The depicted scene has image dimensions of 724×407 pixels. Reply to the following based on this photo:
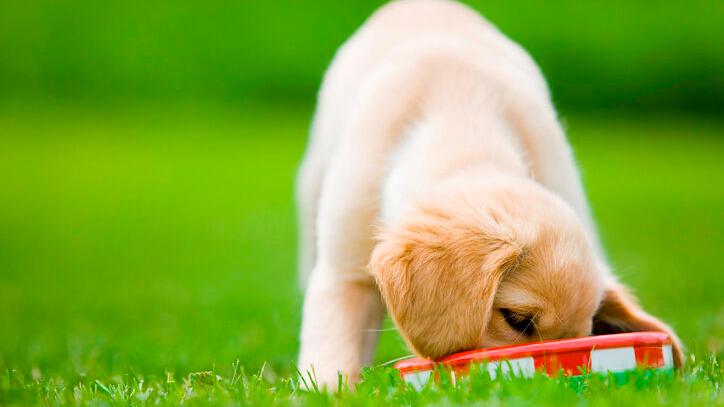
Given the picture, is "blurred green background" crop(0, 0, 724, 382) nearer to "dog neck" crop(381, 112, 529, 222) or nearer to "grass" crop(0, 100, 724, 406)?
"grass" crop(0, 100, 724, 406)

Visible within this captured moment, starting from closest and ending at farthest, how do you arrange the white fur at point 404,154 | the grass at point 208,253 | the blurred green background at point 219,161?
the grass at point 208,253, the white fur at point 404,154, the blurred green background at point 219,161

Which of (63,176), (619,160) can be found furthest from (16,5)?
(619,160)

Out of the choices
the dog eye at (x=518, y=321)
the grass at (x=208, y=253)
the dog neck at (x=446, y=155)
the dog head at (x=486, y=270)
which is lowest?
the grass at (x=208, y=253)

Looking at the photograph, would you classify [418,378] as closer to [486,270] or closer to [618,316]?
[486,270]

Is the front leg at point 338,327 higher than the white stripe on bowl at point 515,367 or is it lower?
lower

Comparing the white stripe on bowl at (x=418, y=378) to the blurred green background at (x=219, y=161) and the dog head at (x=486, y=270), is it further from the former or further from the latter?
the blurred green background at (x=219, y=161)

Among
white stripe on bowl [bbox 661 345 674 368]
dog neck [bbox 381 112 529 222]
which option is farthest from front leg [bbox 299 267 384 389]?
white stripe on bowl [bbox 661 345 674 368]

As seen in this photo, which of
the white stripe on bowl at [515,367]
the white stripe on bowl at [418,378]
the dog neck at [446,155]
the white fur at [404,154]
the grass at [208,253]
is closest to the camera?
the white stripe on bowl at [515,367]

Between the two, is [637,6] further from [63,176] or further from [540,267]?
[540,267]

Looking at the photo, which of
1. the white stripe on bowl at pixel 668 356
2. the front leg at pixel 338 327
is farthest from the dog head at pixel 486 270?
the front leg at pixel 338 327

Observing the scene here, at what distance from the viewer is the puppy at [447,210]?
2.54 metres

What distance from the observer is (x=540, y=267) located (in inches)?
104

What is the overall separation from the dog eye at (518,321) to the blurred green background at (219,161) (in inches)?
35.1

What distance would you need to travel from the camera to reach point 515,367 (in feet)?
7.98
